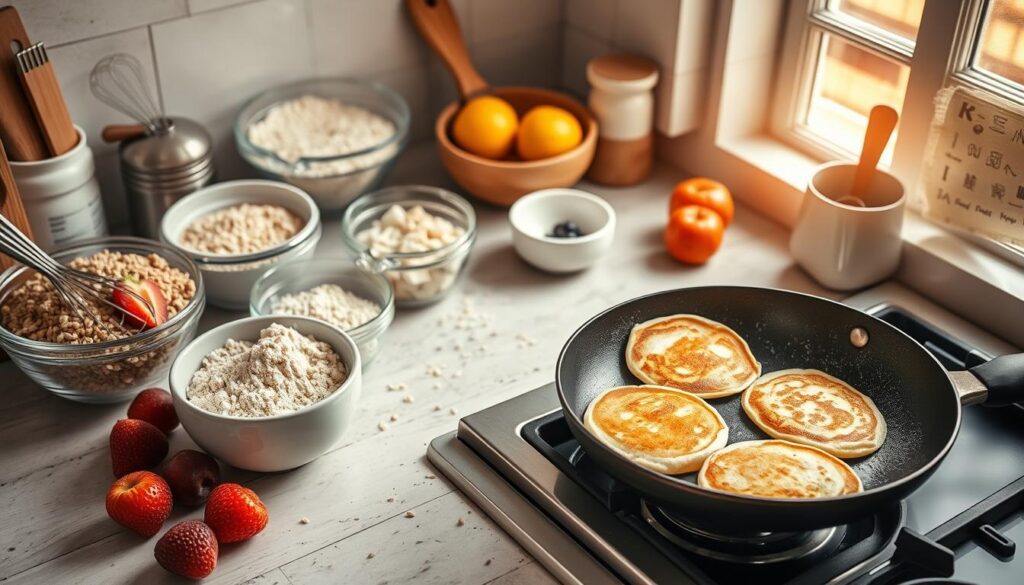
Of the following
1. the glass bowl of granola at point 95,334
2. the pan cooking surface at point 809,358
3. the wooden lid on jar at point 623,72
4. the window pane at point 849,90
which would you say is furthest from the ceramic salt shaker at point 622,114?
the glass bowl of granola at point 95,334

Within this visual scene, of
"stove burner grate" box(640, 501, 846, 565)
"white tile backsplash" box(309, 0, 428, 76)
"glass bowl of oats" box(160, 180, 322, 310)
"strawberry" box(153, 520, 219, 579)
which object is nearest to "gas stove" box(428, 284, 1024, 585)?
"stove burner grate" box(640, 501, 846, 565)

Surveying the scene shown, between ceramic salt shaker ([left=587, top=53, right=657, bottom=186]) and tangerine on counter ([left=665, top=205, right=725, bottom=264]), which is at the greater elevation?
ceramic salt shaker ([left=587, top=53, right=657, bottom=186])

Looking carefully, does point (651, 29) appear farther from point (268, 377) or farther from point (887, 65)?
point (268, 377)

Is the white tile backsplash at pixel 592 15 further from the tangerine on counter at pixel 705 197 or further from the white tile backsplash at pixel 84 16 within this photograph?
the white tile backsplash at pixel 84 16

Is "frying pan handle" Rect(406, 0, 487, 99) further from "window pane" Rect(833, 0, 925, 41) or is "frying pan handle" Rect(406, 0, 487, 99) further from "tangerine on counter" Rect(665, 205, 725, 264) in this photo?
"window pane" Rect(833, 0, 925, 41)

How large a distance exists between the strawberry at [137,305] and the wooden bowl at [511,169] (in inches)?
20.5

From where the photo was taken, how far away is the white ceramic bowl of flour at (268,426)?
1.03 m

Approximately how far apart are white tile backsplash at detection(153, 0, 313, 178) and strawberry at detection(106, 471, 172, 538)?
24.8 inches

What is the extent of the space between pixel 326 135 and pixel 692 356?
698mm

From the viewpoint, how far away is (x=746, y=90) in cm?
155

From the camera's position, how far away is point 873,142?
129 cm

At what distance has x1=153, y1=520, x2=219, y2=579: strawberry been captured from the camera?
0.95 m

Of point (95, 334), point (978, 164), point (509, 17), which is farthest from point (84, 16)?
point (978, 164)

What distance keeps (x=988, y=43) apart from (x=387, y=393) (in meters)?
0.85
